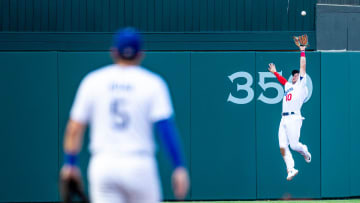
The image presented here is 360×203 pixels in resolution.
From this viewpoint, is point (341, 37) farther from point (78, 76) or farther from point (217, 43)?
point (78, 76)

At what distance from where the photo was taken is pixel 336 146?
40.8 ft

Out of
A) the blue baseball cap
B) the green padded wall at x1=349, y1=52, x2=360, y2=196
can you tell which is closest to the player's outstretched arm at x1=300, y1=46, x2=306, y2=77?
the green padded wall at x1=349, y1=52, x2=360, y2=196

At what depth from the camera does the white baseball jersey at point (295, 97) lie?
40.1 ft

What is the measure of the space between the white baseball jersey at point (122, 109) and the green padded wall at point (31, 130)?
7.99 metres

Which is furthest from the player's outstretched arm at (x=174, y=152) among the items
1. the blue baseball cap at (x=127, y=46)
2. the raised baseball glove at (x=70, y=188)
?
the raised baseball glove at (x=70, y=188)

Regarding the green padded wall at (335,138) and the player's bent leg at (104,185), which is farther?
the green padded wall at (335,138)

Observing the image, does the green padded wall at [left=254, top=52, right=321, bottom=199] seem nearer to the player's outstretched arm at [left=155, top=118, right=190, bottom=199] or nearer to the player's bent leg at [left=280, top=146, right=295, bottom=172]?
the player's bent leg at [left=280, top=146, right=295, bottom=172]

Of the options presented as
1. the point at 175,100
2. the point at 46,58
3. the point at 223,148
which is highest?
the point at 46,58

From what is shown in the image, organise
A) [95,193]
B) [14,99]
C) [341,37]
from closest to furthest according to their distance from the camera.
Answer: [95,193], [14,99], [341,37]

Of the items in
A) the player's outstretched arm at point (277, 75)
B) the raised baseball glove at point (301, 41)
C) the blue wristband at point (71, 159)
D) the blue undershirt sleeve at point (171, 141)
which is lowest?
the blue wristband at point (71, 159)

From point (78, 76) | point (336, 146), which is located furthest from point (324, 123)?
point (78, 76)

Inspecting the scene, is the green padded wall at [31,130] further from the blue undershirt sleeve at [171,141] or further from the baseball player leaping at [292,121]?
the blue undershirt sleeve at [171,141]

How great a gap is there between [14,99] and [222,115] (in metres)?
3.74

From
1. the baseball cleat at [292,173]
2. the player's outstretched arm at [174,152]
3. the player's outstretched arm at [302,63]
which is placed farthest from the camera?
the baseball cleat at [292,173]
